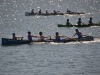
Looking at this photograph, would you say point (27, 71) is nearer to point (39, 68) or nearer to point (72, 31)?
point (39, 68)

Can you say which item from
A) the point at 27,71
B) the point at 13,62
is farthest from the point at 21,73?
the point at 13,62

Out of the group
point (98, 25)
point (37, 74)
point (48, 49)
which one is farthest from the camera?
point (98, 25)

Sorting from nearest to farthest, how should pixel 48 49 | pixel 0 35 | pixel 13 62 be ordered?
pixel 13 62 < pixel 48 49 < pixel 0 35

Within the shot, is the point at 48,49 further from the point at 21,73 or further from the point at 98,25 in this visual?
the point at 98,25

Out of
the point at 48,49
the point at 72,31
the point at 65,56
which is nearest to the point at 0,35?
the point at 72,31

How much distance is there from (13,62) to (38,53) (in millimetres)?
5821

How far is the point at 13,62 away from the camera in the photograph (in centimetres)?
5225

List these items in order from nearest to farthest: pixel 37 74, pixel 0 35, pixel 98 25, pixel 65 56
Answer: pixel 37 74
pixel 65 56
pixel 0 35
pixel 98 25

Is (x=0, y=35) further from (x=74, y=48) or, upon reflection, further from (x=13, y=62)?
(x=13, y=62)

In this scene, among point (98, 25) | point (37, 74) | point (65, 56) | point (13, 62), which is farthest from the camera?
point (98, 25)

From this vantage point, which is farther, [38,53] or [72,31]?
[72,31]

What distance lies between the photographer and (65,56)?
55688mm

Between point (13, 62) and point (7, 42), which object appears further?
point (7, 42)

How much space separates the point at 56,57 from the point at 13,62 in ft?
15.1
